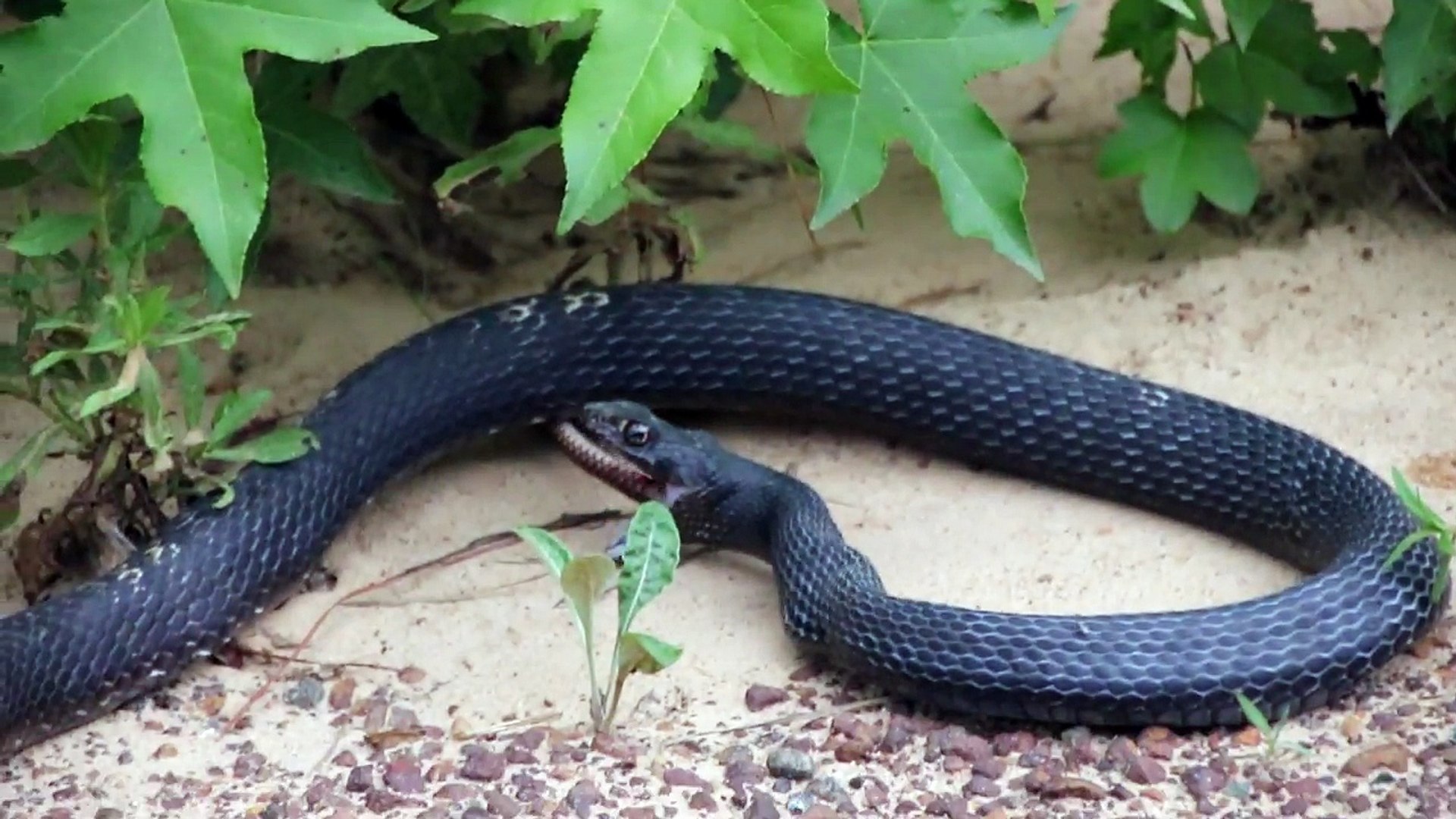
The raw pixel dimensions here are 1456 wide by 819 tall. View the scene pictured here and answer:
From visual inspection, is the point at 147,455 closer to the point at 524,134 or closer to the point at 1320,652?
the point at 524,134

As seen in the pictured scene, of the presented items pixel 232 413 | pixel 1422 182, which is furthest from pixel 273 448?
pixel 1422 182

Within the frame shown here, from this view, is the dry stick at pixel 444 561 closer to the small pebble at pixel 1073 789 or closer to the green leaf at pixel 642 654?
the green leaf at pixel 642 654

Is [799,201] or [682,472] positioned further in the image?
[799,201]

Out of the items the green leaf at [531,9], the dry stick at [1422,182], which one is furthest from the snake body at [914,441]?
the green leaf at [531,9]

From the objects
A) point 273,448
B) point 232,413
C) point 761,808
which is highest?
point 232,413

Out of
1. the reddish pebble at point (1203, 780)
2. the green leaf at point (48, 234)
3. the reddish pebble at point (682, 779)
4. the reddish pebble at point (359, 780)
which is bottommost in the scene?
the reddish pebble at point (1203, 780)

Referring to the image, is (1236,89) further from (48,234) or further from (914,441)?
(48,234)
